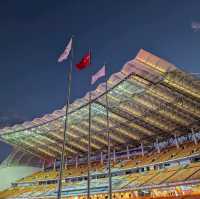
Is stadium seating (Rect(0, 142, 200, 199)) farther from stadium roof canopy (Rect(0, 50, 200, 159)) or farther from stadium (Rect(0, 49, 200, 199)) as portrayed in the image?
stadium roof canopy (Rect(0, 50, 200, 159))

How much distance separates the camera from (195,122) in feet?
140

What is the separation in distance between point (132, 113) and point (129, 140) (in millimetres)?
12524

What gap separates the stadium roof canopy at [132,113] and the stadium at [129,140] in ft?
0.37

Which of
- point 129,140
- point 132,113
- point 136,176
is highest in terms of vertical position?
point 132,113

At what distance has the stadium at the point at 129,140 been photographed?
33.8m

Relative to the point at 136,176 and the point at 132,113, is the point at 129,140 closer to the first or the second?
the point at 136,176

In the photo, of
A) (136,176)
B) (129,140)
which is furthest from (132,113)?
(129,140)

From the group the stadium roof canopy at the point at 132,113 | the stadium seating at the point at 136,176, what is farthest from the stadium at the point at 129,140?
the stadium roof canopy at the point at 132,113

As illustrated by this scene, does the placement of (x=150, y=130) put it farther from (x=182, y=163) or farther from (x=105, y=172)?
(x=105, y=172)

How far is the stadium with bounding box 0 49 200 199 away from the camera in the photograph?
3375cm

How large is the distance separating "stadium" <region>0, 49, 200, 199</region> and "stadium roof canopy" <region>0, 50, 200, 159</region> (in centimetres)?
11

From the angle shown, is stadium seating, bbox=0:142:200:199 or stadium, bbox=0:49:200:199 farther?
stadium seating, bbox=0:142:200:199

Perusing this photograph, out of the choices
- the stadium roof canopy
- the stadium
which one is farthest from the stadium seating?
the stadium roof canopy

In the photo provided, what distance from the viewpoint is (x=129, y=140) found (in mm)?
54406
